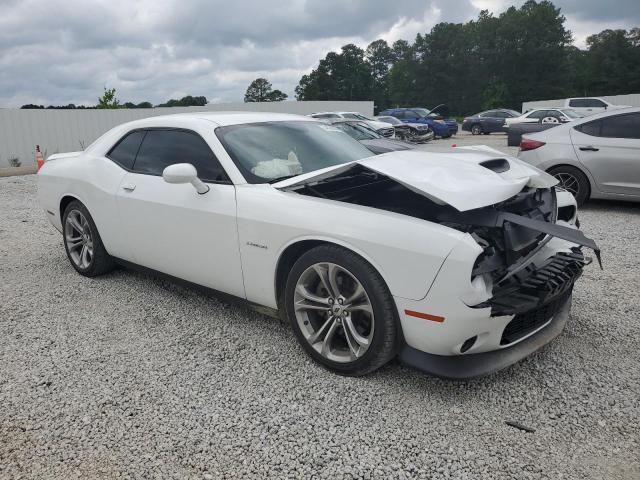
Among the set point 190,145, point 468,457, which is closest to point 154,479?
point 468,457

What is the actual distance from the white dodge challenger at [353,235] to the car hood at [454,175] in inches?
0.5

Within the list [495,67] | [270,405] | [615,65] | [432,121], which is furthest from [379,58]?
[270,405]

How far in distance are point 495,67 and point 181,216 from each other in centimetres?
7884

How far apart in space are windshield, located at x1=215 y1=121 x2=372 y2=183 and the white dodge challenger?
0.01 metres

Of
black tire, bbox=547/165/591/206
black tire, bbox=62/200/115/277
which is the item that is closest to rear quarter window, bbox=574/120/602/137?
black tire, bbox=547/165/591/206

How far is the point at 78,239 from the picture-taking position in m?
4.47

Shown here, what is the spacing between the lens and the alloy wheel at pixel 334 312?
2.60 meters

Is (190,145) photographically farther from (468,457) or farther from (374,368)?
(468,457)

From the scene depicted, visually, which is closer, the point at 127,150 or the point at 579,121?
the point at 127,150

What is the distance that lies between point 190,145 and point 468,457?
2.61 meters

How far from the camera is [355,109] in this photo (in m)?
33.4

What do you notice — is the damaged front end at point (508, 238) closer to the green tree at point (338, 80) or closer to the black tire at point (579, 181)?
the black tire at point (579, 181)

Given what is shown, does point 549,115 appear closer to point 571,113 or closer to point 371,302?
point 571,113

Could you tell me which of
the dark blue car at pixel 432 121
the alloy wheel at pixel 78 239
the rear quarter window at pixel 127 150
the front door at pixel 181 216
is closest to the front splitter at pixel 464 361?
the front door at pixel 181 216
